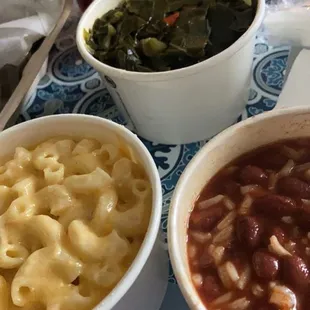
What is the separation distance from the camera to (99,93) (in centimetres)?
155

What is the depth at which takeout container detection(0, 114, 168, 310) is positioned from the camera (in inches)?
37.4

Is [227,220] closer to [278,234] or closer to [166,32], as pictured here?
[278,234]

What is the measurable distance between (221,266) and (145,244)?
0.14m

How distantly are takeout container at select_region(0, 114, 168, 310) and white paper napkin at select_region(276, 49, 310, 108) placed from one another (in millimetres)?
361

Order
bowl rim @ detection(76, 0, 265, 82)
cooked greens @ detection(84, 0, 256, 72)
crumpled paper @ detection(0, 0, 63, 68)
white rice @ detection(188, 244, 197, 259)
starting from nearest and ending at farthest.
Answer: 1. white rice @ detection(188, 244, 197, 259)
2. bowl rim @ detection(76, 0, 265, 82)
3. cooked greens @ detection(84, 0, 256, 72)
4. crumpled paper @ detection(0, 0, 63, 68)

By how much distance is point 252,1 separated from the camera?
1.38 m

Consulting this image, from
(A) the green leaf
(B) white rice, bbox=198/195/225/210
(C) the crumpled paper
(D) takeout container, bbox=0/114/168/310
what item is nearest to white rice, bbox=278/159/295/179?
(B) white rice, bbox=198/195/225/210

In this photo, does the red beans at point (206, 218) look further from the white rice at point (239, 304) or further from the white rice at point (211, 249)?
the white rice at point (239, 304)

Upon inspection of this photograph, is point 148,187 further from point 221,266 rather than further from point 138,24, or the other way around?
point 138,24

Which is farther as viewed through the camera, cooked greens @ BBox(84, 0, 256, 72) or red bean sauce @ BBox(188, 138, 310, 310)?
cooked greens @ BBox(84, 0, 256, 72)

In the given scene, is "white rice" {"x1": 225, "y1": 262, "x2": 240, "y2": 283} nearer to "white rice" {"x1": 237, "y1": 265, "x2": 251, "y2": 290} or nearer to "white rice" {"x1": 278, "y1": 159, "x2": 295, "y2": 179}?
"white rice" {"x1": 237, "y1": 265, "x2": 251, "y2": 290}

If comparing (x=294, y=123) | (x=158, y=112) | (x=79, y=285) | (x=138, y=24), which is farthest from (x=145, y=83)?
(x=79, y=285)

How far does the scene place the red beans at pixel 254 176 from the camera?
100 centimetres

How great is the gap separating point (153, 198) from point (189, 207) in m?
0.07
